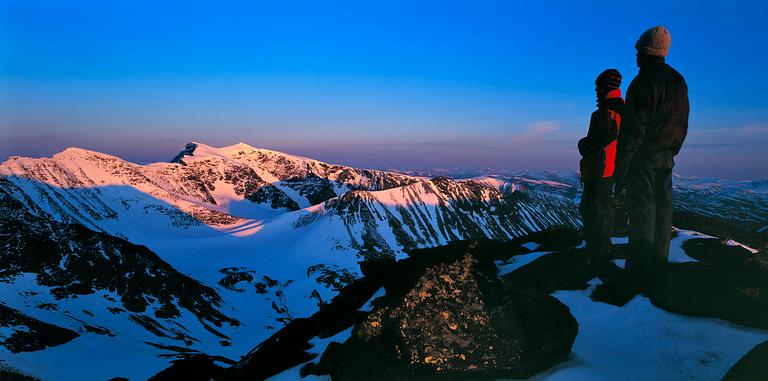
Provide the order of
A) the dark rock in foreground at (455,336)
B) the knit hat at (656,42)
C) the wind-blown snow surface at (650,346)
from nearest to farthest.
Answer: the wind-blown snow surface at (650,346)
the dark rock in foreground at (455,336)
the knit hat at (656,42)

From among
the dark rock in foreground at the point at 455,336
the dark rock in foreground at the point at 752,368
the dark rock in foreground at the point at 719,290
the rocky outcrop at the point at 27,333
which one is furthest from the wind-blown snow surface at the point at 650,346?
the rocky outcrop at the point at 27,333

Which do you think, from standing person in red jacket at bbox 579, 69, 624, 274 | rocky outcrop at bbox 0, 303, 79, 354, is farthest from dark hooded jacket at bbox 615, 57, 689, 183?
rocky outcrop at bbox 0, 303, 79, 354

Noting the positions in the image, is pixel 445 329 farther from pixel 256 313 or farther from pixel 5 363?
pixel 256 313

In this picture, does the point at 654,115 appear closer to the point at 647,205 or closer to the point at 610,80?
the point at 610,80

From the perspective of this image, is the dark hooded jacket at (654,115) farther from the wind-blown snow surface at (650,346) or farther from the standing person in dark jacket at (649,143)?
the wind-blown snow surface at (650,346)

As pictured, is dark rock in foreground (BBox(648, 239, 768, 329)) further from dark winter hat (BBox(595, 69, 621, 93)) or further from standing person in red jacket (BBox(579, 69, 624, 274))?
dark winter hat (BBox(595, 69, 621, 93))

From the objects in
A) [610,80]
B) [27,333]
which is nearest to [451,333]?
[610,80]
